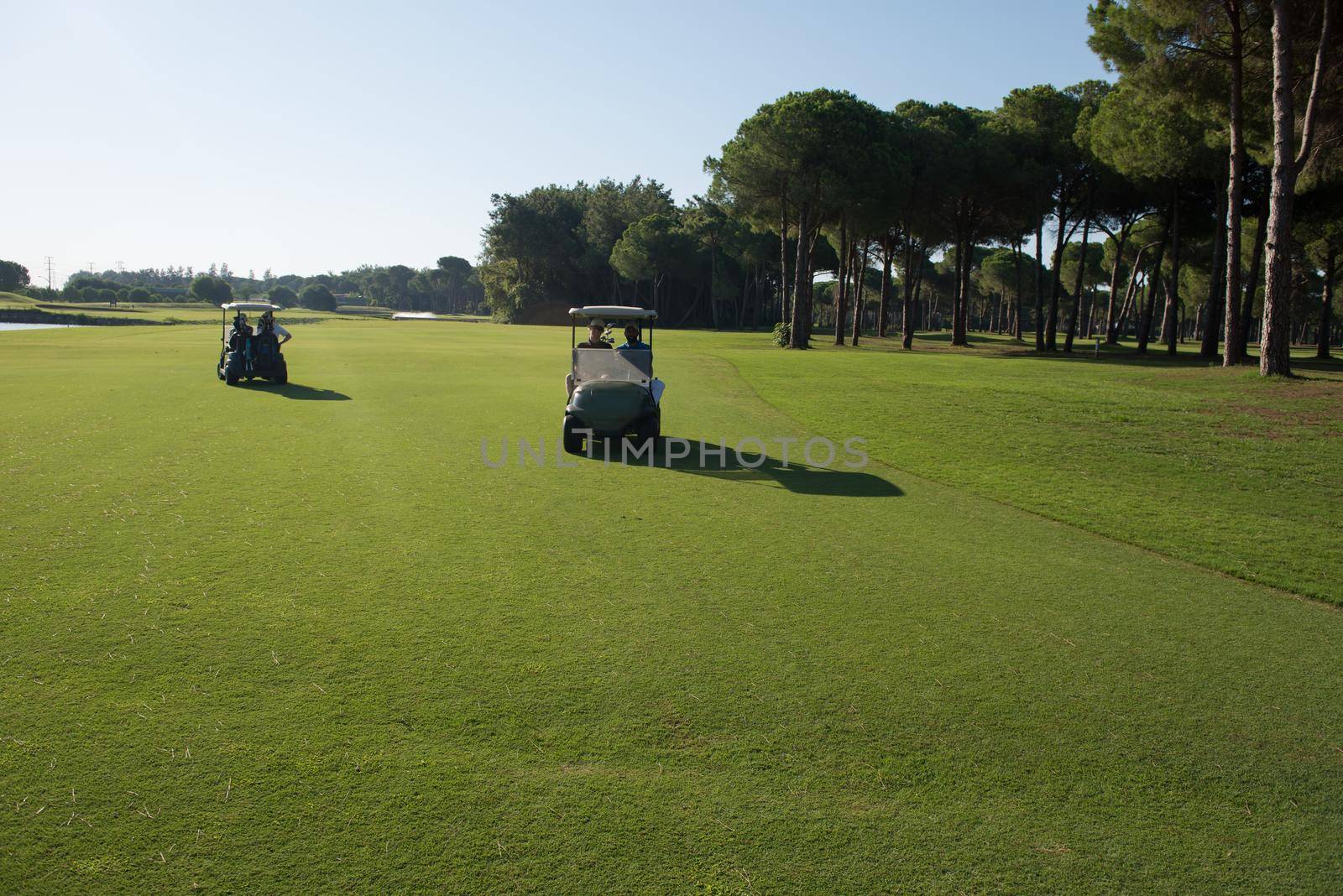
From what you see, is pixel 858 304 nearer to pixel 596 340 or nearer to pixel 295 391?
pixel 295 391

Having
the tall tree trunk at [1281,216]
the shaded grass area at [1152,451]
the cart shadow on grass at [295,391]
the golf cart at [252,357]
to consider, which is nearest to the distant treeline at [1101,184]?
the tall tree trunk at [1281,216]

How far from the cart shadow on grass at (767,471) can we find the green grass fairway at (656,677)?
0.11 m

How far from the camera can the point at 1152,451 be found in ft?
41.0

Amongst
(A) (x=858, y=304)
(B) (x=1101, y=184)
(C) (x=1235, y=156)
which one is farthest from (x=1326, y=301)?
(C) (x=1235, y=156)

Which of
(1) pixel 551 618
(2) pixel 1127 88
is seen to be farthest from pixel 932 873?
(2) pixel 1127 88

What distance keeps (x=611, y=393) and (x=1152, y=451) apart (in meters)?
7.91

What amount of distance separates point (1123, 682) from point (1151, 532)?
438 cm

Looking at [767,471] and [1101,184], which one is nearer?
[767,471]

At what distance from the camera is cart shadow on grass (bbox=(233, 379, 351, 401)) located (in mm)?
17469

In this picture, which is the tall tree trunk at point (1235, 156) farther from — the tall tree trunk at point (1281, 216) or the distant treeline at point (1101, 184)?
the tall tree trunk at point (1281, 216)

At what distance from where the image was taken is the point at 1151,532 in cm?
870

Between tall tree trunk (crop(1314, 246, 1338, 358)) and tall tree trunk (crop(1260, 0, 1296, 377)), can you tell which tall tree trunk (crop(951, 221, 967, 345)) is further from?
tall tree trunk (crop(1260, 0, 1296, 377))

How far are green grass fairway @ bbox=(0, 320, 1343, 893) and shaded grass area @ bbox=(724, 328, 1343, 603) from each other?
109 millimetres

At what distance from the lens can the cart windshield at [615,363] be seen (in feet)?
40.4
